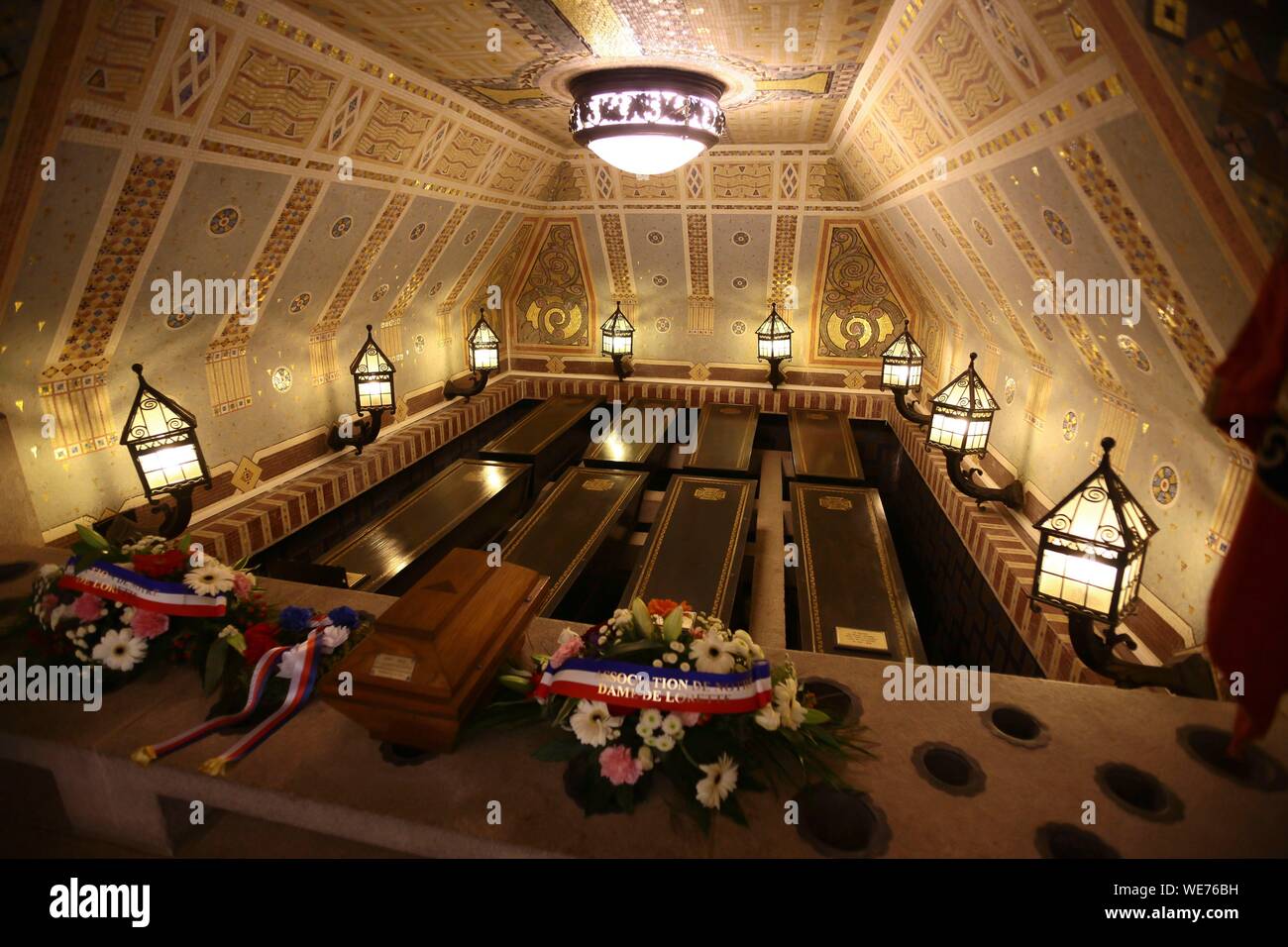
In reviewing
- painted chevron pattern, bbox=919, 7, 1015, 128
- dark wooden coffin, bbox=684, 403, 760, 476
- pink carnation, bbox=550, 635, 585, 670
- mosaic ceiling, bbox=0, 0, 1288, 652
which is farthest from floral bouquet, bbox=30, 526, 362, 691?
dark wooden coffin, bbox=684, 403, 760, 476

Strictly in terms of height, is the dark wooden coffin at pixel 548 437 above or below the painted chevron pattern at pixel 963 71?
below

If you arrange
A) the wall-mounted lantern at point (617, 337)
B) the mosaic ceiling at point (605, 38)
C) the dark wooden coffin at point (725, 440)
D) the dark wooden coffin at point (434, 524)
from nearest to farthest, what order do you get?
the mosaic ceiling at point (605, 38)
the dark wooden coffin at point (434, 524)
the dark wooden coffin at point (725, 440)
the wall-mounted lantern at point (617, 337)

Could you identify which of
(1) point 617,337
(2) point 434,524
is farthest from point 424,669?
(1) point 617,337

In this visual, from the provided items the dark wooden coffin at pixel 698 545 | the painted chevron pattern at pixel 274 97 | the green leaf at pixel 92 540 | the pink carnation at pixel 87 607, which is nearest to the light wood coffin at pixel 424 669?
the pink carnation at pixel 87 607

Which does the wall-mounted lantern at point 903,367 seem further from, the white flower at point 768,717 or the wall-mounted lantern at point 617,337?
the white flower at point 768,717

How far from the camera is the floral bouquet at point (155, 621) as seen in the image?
228 centimetres

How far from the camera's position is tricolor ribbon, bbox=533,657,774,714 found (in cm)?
185

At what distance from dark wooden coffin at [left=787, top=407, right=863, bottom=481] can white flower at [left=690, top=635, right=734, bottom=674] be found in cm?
469

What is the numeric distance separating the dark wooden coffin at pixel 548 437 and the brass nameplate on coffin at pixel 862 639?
153 inches

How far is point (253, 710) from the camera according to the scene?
7.04ft

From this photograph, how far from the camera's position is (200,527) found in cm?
460

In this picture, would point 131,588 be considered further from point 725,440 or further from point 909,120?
point 725,440
